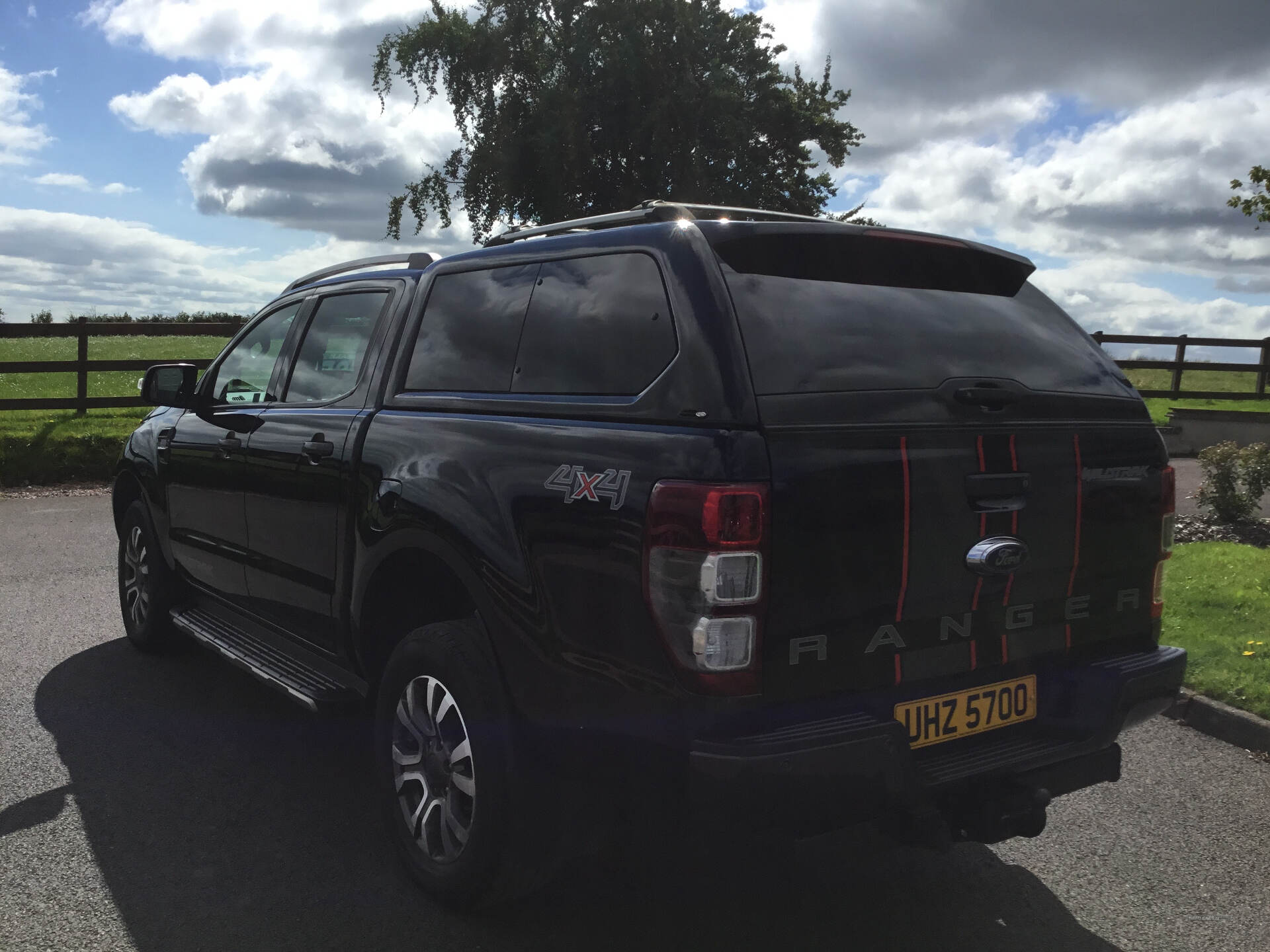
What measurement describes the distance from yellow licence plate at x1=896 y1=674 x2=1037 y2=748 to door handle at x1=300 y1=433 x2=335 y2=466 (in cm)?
220

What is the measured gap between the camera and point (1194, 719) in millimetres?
5176

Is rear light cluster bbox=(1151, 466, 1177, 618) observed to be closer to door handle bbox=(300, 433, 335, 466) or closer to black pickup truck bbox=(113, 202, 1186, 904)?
black pickup truck bbox=(113, 202, 1186, 904)

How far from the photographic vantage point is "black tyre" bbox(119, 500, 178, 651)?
5617mm

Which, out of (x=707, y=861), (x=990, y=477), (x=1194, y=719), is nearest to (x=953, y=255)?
(x=990, y=477)

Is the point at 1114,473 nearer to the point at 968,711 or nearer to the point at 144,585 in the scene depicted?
the point at 968,711

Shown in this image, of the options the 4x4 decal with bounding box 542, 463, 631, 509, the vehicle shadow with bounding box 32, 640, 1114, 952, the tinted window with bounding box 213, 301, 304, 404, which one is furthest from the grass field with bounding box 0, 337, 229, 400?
the 4x4 decal with bounding box 542, 463, 631, 509

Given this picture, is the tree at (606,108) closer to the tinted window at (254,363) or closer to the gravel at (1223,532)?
the gravel at (1223,532)

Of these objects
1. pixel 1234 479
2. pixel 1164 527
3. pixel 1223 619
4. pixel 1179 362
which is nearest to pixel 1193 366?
pixel 1179 362

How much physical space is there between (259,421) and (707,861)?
2.86m

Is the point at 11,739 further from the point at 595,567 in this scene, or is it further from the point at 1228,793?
the point at 1228,793

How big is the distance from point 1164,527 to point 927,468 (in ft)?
3.53

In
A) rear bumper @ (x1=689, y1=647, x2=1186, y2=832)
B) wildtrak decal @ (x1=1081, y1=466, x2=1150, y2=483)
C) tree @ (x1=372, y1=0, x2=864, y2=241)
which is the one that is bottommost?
rear bumper @ (x1=689, y1=647, x2=1186, y2=832)

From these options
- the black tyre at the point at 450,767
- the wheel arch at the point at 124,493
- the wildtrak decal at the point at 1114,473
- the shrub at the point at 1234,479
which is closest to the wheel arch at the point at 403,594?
the black tyre at the point at 450,767

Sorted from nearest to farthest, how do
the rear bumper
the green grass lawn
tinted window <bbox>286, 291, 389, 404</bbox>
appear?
1. the rear bumper
2. tinted window <bbox>286, 291, 389, 404</bbox>
3. the green grass lawn
